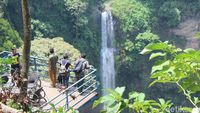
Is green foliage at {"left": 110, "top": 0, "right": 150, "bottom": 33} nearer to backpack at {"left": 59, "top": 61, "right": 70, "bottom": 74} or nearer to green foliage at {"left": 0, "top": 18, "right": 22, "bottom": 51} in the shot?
green foliage at {"left": 0, "top": 18, "right": 22, "bottom": 51}

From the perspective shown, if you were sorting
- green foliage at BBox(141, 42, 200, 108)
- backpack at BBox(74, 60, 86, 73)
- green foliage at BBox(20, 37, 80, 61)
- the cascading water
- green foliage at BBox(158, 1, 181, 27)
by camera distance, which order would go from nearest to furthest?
green foliage at BBox(141, 42, 200, 108) < backpack at BBox(74, 60, 86, 73) < green foliage at BBox(20, 37, 80, 61) < the cascading water < green foliage at BBox(158, 1, 181, 27)

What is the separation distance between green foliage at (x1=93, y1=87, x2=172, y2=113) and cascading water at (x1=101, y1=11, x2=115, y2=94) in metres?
29.7

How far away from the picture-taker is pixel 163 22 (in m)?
33.2

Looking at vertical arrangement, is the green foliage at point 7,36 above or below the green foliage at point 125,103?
below

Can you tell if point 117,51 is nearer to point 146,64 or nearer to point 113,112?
point 146,64

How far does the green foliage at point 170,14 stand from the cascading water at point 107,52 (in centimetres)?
404

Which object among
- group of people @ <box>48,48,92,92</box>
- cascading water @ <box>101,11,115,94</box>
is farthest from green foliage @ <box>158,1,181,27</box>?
group of people @ <box>48,48,92,92</box>

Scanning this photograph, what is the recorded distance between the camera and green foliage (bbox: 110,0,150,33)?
106 ft

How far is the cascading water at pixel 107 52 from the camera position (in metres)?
32.1

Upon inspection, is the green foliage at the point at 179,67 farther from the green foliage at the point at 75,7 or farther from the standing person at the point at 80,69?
the green foliage at the point at 75,7

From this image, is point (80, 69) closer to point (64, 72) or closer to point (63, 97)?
point (64, 72)

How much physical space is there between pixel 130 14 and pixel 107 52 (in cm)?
350

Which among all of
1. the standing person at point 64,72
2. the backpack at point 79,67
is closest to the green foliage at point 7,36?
the standing person at point 64,72

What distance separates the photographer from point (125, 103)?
206cm
